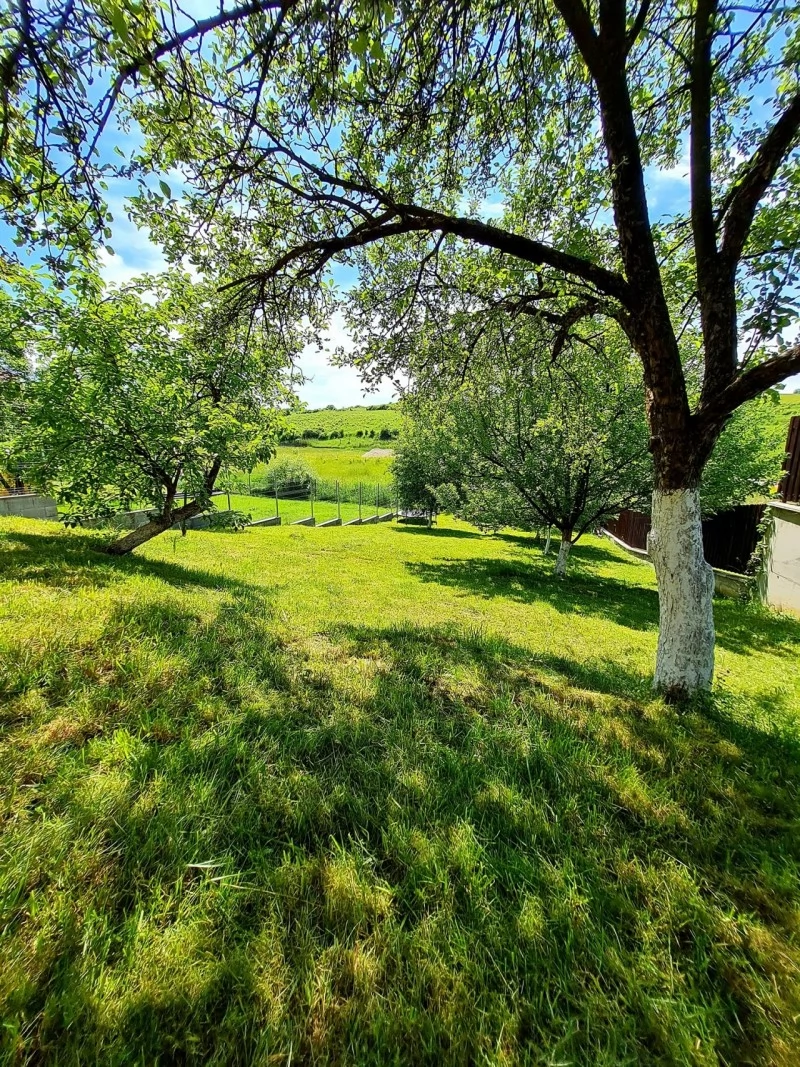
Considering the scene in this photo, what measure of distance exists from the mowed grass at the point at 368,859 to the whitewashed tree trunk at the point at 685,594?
0.26 meters

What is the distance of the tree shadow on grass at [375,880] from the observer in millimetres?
1116

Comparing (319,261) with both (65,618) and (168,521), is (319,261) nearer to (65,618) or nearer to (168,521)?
(65,618)

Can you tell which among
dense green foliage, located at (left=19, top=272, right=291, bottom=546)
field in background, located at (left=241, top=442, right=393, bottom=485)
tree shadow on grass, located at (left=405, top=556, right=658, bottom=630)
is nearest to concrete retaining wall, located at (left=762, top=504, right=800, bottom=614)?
tree shadow on grass, located at (left=405, top=556, right=658, bottom=630)

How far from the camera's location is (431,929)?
138 centimetres

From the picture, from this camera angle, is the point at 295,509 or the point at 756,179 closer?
the point at 756,179

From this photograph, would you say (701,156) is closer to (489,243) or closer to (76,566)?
(489,243)

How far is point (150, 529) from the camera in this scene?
6945 mm

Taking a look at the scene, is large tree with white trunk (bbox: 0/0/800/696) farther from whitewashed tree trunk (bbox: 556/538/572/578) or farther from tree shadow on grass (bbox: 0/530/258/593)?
whitewashed tree trunk (bbox: 556/538/572/578)

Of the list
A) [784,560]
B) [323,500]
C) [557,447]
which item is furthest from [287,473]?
[784,560]

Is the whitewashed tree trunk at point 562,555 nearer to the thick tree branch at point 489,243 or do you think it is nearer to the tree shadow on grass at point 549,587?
the tree shadow on grass at point 549,587

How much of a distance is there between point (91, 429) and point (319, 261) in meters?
4.25

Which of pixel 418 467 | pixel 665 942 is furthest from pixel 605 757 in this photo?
pixel 418 467

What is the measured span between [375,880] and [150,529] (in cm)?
707

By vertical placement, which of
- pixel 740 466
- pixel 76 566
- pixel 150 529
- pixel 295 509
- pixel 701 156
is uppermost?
pixel 701 156
